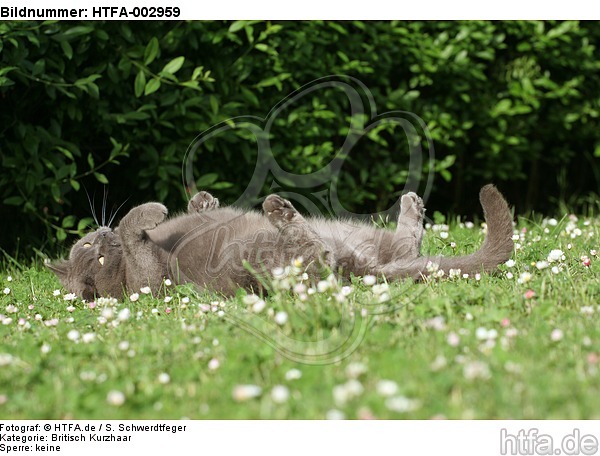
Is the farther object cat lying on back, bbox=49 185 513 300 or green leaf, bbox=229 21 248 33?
green leaf, bbox=229 21 248 33

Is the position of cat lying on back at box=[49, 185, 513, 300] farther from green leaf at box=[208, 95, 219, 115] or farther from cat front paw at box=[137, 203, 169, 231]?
green leaf at box=[208, 95, 219, 115]

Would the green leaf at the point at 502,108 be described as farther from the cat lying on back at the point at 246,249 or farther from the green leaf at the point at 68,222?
the green leaf at the point at 68,222

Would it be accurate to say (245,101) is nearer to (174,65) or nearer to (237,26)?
(237,26)

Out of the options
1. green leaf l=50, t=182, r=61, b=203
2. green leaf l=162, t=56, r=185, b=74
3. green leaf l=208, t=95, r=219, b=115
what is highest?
green leaf l=162, t=56, r=185, b=74

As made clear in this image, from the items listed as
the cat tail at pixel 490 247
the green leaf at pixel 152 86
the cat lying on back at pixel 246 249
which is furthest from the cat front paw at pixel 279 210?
the green leaf at pixel 152 86

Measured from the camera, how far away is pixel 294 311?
245 cm

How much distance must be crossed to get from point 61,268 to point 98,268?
11.0 inches

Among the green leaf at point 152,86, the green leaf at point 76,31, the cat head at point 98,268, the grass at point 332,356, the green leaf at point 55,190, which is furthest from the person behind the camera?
the green leaf at point 55,190

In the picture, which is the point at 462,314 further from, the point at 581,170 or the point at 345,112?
the point at 581,170

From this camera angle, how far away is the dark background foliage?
444 centimetres

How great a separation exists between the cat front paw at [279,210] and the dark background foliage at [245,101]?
4.89 ft

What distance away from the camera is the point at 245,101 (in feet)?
16.2

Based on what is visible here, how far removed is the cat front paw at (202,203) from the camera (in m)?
3.93

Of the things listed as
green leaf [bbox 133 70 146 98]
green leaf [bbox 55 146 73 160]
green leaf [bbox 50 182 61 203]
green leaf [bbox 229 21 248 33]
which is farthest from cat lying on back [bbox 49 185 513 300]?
green leaf [bbox 229 21 248 33]
